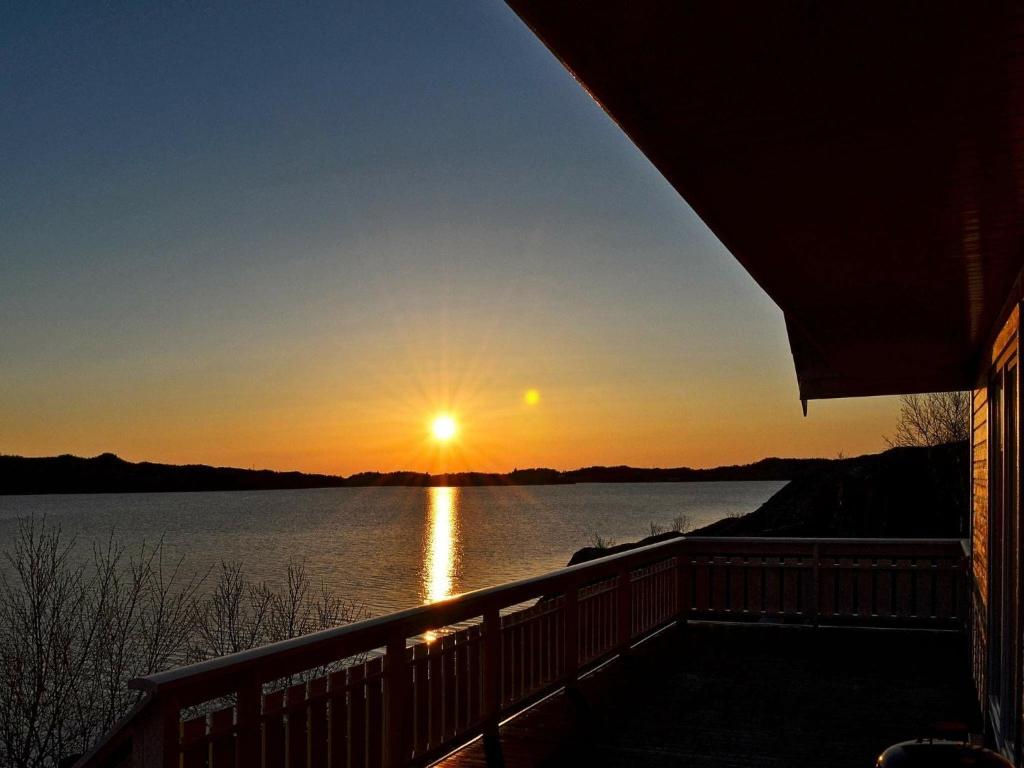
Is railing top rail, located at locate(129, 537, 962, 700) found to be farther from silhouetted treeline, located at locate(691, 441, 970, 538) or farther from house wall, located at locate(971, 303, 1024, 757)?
silhouetted treeline, located at locate(691, 441, 970, 538)

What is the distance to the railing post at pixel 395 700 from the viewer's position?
471 centimetres

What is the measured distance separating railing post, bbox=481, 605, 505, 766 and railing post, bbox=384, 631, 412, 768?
1032 mm

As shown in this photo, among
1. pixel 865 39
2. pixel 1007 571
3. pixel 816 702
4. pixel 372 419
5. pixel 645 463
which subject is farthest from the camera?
pixel 645 463

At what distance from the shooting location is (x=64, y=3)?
8375 mm

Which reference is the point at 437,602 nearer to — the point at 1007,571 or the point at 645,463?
the point at 1007,571

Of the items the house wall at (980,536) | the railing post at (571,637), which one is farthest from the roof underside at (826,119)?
the railing post at (571,637)

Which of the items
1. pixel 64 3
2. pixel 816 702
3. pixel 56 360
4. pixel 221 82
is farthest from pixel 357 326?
pixel 816 702

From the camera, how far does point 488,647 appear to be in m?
5.82

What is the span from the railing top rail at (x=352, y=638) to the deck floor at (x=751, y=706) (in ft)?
2.96

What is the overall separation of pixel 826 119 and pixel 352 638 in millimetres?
3098

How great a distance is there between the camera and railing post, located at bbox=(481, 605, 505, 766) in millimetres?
5801

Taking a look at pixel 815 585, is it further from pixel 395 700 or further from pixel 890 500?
pixel 890 500

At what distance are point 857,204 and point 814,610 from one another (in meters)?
8.31

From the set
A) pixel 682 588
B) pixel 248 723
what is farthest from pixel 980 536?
pixel 248 723
